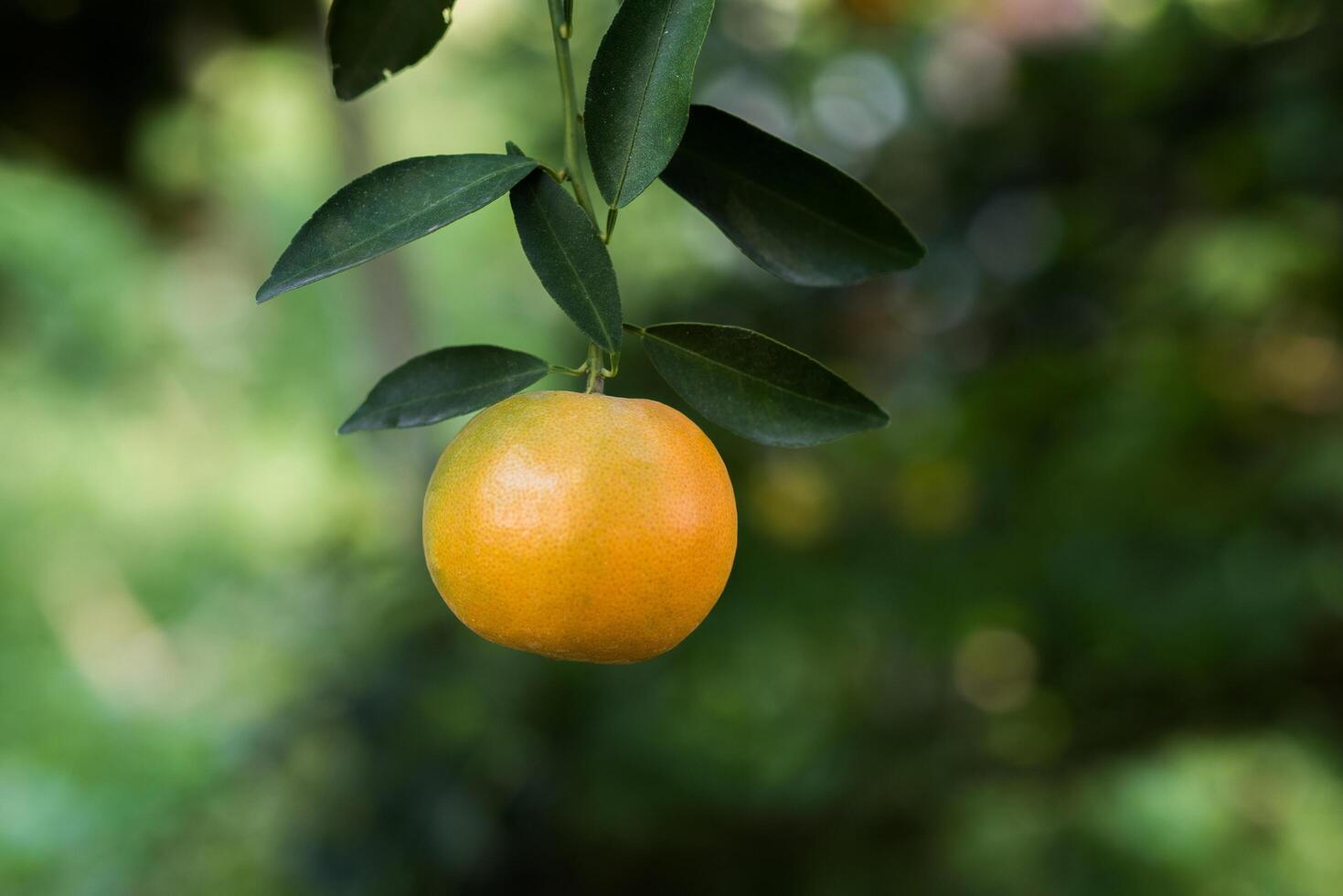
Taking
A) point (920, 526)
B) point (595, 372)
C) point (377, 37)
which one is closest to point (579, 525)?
point (595, 372)

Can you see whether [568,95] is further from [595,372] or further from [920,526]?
[920,526]

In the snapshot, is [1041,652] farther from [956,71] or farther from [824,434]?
[824,434]

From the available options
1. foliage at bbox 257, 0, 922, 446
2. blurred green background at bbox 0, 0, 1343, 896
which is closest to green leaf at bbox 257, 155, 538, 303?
foliage at bbox 257, 0, 922, 446

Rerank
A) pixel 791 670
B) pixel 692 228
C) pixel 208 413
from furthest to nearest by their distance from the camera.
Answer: pixel 208 413 < pixel 791 670 < pixel 692 228

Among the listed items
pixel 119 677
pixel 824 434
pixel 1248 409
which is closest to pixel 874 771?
pixel 1248 409

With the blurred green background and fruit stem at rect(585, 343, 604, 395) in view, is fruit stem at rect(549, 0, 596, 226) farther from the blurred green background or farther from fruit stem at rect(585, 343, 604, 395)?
the blurred green background

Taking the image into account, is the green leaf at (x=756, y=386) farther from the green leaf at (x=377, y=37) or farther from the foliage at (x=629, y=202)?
the green leaf at (x=377, y=37)
